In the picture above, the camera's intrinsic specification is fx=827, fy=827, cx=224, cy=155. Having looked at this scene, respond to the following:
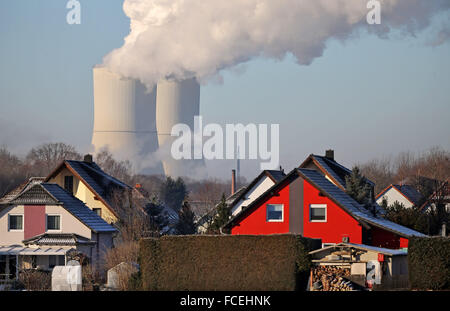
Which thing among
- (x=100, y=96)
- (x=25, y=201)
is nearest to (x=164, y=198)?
(x=100, y=96)

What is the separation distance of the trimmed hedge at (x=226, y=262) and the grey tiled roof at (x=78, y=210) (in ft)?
39.8

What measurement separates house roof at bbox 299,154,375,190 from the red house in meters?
4.88

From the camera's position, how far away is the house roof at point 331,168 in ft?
145

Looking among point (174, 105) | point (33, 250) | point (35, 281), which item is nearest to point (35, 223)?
point (33, 250)

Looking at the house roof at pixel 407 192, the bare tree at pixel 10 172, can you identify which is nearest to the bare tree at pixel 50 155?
the bare tree at pixel 10 172

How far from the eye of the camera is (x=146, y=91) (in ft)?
361

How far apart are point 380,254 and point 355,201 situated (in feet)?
31.2

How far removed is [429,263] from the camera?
27.7 m

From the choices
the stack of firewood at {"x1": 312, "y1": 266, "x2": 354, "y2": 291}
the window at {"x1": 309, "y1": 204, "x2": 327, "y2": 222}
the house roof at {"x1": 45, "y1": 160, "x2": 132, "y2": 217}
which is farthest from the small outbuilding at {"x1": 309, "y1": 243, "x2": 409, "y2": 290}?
the house roof at {"x1": 45, "y1": 160, "x2": 132, "y2": 217}

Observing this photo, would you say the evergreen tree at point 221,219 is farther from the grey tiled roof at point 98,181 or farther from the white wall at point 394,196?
the white wall at point 394,196

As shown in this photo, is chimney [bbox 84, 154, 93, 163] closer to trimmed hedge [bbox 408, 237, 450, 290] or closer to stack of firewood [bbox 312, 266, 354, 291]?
stack of firewood [bbox 312, 266, 354, 291]

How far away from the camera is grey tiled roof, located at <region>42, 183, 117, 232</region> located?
4125 cm

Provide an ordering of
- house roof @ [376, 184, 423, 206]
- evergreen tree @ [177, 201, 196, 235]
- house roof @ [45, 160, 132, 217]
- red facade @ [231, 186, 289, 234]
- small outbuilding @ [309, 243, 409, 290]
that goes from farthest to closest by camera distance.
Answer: house roof @ [376, 184, 423, 206]
evergreen tree @ [177, 201, 196, 235]
house roof @ [45, 160, 132, 217]
red facade @ [231, 186, 289, 234]
small outbuilding @ [309, 243, 409, 290]
